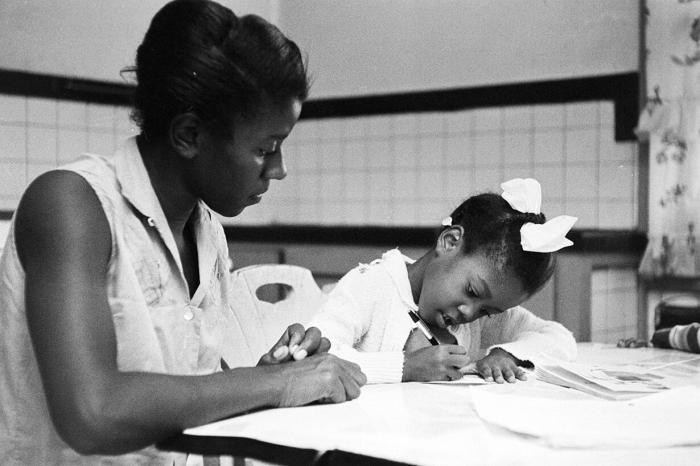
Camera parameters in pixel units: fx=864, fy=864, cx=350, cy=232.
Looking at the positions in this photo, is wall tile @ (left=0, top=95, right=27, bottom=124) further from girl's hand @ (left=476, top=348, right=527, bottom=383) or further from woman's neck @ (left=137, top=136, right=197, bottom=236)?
girl's hand @ (left=476, top=348, right=527, bottom=383)

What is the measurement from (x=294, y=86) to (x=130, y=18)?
3.03 meters

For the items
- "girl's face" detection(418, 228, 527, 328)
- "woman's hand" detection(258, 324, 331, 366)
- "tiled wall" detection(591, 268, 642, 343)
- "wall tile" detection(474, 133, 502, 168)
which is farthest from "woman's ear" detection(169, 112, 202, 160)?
"wall tile" detection(474, 133, 502, 168)

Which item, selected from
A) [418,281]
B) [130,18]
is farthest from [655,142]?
[130,18]

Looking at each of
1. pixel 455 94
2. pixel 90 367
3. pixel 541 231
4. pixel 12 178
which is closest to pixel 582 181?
pixel 455 94

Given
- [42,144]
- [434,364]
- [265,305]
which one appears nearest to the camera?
[434,364]

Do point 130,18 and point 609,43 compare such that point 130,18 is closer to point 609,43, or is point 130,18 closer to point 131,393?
point 609,43

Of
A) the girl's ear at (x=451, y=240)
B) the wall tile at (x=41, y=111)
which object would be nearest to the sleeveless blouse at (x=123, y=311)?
the girl's ear at (x=451, y=240)

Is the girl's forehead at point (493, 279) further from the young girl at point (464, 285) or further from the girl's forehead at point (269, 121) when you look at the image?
the girl's forehead at point (269, 121)

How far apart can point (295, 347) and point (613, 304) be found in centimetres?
239

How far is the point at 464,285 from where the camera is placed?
6.13 ft

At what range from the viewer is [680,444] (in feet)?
3.65

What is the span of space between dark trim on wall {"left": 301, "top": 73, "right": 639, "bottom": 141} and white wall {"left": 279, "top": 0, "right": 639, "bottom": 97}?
0.05 m

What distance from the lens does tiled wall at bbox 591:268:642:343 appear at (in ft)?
10.9

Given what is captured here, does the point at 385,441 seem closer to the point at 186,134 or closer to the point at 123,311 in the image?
the point at 123,311
